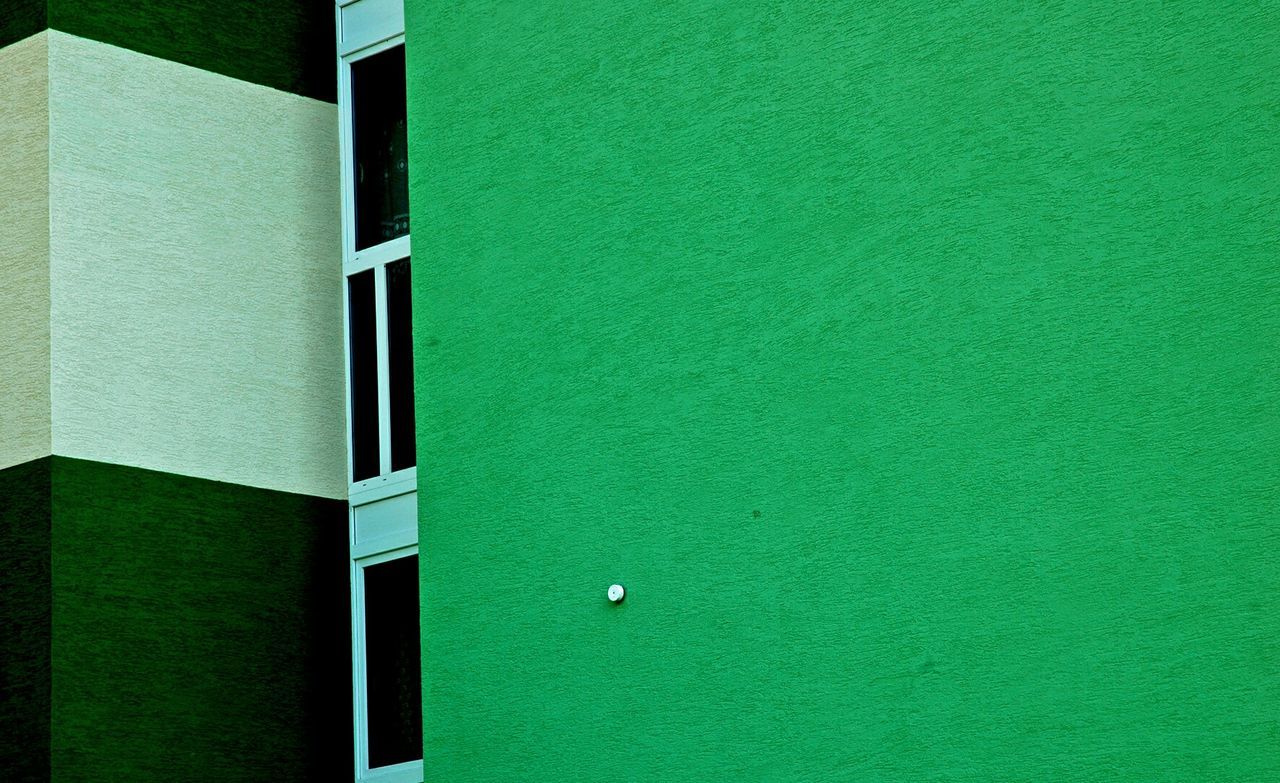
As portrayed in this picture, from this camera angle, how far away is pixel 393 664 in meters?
10.5

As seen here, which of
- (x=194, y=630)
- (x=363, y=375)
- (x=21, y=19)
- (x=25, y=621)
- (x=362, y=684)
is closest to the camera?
(x=25, y=621)

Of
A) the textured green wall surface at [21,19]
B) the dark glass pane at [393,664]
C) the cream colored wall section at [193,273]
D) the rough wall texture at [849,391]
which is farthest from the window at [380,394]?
the textured green wall surface at [21,19]

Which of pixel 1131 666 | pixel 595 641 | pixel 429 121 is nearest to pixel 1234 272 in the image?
pixel 1131 666

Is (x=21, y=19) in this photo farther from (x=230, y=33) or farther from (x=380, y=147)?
Answer: (x=380, y=147)

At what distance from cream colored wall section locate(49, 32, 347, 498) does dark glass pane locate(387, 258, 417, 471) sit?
456mm

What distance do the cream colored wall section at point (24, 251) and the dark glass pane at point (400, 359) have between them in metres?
2.08

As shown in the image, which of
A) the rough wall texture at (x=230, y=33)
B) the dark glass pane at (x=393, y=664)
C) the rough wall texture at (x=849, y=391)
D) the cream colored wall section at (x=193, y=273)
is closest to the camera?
the rough wall texture at (x=849, y=391)

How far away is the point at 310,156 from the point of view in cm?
1138

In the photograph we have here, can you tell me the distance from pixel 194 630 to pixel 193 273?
218 cm

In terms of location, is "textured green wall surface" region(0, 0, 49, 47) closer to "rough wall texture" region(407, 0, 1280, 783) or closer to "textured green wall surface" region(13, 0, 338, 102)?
"textured green wall surface" region(13, 0, 338, 102)

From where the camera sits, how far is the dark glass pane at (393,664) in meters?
10.3

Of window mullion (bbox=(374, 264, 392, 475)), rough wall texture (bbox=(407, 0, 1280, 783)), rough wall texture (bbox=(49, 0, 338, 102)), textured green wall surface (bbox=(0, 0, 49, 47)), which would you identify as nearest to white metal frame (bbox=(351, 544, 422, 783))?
window mullion (bbox=(374, 264, 392, 475))

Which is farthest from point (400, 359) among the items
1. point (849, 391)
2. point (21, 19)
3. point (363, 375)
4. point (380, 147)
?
point (849, 391)

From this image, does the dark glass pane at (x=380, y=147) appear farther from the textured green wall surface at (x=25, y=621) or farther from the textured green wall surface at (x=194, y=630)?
the textured green wall surface at (x=25, y=621)
